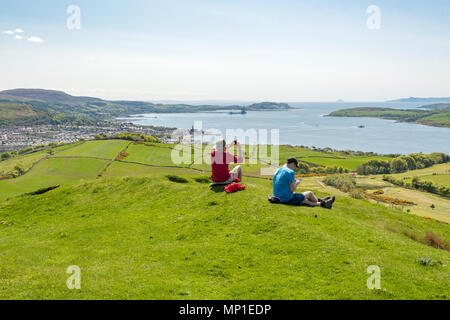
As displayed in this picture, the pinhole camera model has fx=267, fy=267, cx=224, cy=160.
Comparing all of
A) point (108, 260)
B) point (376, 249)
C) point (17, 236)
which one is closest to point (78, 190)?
point (17, 236)

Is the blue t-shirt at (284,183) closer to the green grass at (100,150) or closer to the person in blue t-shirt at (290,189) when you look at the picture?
the person in blue t-shirt at (290,189)

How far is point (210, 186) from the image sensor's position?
16.6 metres

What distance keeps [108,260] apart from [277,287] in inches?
251

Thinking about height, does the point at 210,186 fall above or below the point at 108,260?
above

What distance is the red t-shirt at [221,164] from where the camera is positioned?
47.9 ft

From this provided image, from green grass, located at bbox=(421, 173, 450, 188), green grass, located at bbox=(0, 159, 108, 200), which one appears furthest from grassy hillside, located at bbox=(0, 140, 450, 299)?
green grass, located at bbox=(421, 173, 450, 188)

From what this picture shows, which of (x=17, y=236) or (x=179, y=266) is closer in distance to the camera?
(x=179, y=266)

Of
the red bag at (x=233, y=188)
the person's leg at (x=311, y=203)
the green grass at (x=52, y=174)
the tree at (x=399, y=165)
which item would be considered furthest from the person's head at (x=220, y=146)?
the tree at (x=399, y=165)

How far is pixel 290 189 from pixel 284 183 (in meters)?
0.46

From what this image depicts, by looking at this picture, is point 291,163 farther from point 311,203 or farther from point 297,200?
point 311,203

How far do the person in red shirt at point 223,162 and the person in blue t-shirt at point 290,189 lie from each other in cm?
216

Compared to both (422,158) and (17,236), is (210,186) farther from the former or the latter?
(422,158)
